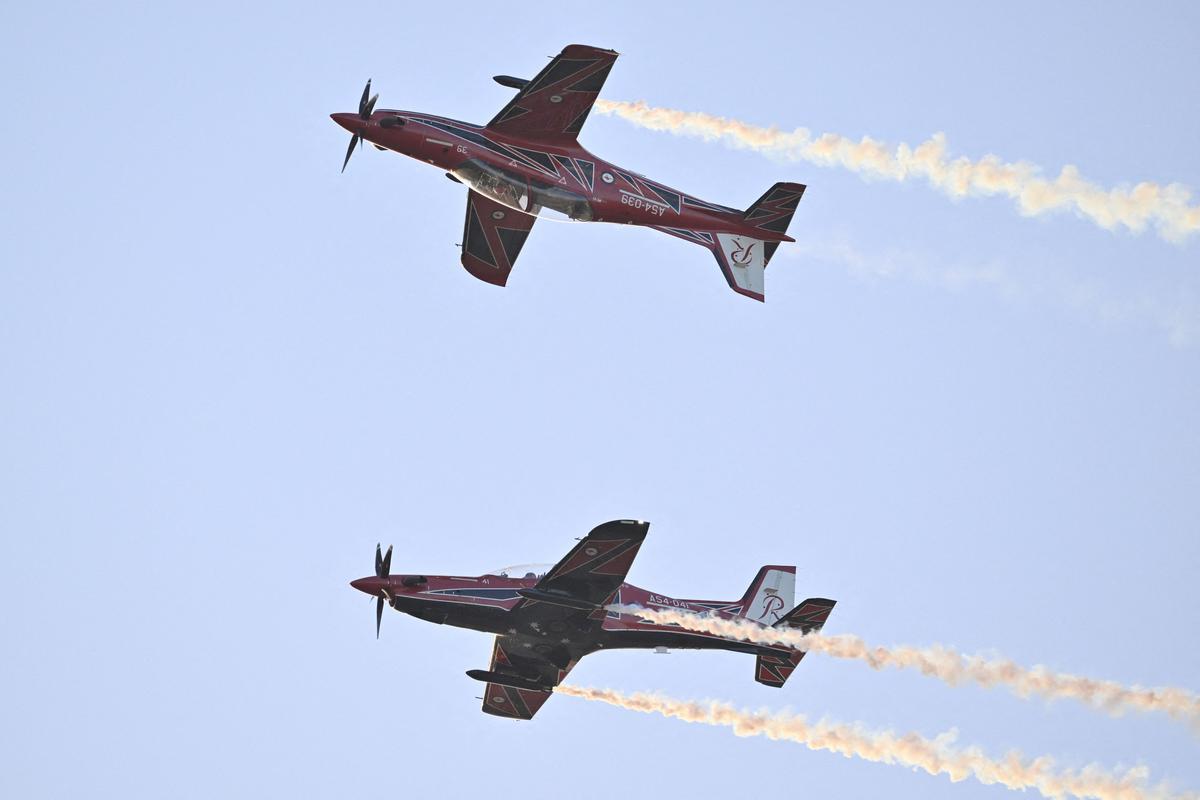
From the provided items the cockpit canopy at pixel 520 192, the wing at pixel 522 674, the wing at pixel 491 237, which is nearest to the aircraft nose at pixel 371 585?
the wing at pixel 522 674

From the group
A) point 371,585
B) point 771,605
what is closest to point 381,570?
point 371,585

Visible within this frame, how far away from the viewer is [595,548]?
4341 cm

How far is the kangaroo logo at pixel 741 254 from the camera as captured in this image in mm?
52125

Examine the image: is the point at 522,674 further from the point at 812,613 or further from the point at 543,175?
the point at 543,175

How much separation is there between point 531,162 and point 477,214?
475 cm

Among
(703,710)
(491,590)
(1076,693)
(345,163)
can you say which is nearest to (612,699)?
(703,710)

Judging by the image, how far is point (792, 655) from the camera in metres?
48.0

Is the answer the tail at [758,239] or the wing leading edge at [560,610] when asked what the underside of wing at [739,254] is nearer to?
the tail at [758,239]

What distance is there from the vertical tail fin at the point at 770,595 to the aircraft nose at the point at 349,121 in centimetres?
1604

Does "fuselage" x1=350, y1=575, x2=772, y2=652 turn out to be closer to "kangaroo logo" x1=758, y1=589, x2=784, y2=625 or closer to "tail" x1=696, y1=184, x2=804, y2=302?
"kangaroo logo" x1=758, y1=589, x2=784, y2=625

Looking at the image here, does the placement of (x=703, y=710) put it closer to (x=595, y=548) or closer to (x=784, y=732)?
(x=784, y=732)

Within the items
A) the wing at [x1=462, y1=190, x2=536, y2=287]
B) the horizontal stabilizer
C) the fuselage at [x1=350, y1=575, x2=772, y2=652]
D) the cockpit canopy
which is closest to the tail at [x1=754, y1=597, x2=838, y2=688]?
the horizontal stabilizer

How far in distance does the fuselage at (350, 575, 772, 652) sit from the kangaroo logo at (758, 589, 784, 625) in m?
3.42

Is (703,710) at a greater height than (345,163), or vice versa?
(345,163)
